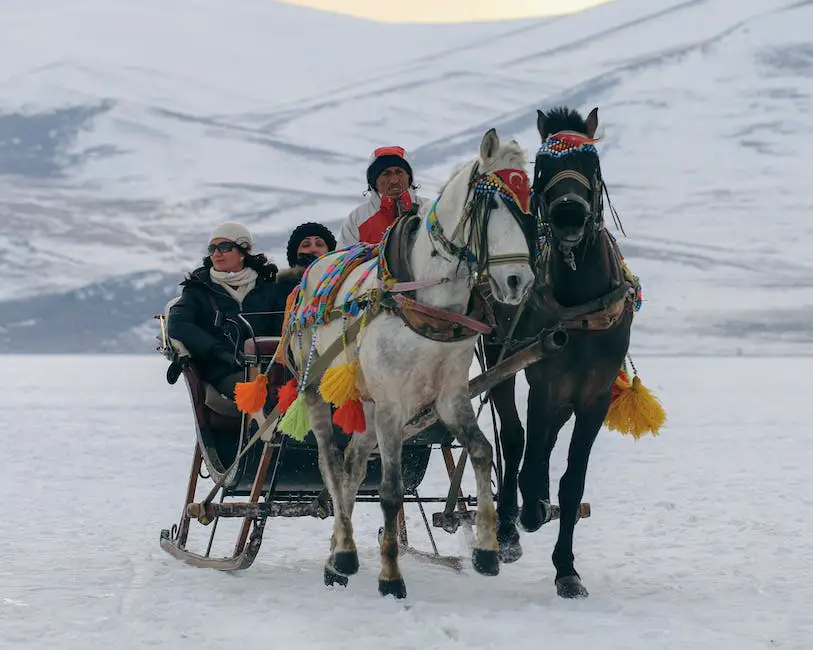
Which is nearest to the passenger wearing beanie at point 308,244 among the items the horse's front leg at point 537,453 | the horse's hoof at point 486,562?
the horse's front leg at point 537,453

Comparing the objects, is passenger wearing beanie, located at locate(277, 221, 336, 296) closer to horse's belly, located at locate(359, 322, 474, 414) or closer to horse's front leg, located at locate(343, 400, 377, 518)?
horse's front leg, located at locate(343, 400, 377, 518)

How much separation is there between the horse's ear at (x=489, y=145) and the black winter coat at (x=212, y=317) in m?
2.49

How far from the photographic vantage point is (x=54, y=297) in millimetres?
129750

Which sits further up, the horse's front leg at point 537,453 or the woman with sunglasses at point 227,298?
the woman with sunglasses at point 227,298

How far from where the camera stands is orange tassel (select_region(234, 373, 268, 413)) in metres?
7.18

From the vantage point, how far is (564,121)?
6.22 meters

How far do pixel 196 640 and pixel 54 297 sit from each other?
128 m

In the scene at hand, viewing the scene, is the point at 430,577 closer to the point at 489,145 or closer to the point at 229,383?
the point at 229,383

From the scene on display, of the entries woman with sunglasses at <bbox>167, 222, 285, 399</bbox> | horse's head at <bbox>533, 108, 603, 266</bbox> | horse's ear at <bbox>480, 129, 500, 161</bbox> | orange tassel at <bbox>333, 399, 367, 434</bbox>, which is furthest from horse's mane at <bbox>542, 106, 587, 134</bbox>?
woman with sunglasses at <bbox>167, 222, 285, 399</bbox>

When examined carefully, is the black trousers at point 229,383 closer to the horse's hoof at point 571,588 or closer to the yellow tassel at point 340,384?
the yellow tassel at point 340,384

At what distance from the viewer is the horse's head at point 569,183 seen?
229 inches

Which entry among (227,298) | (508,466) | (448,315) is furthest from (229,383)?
(448,315)

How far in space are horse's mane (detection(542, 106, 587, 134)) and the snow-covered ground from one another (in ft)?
7.06

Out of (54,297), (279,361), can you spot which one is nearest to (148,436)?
(279,361)
